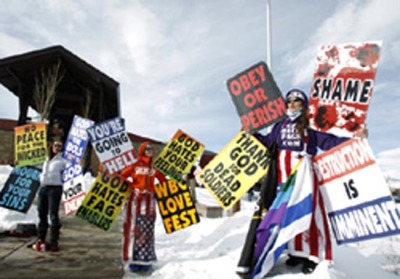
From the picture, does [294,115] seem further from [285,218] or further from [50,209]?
[50,209]

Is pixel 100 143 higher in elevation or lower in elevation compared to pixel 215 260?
higher

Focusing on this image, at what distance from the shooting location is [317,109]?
3234 millimetres

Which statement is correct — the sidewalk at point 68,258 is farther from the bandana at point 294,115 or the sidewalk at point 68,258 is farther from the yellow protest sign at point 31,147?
the bandana at point 294,115

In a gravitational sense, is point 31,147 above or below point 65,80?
below

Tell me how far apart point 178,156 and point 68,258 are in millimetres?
2151

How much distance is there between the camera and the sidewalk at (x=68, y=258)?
375 centimetres

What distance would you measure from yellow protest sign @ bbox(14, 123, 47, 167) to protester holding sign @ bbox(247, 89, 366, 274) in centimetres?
445

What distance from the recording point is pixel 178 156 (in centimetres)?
488

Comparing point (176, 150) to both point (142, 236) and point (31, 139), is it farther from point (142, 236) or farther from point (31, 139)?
point (31, 139)

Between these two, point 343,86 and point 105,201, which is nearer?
point 343,86

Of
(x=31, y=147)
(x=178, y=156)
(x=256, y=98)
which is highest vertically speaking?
(x=31, y=147)

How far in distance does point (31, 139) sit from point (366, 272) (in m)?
5.89

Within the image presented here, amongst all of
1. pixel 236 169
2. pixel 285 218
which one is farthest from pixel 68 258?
pixel 285 218

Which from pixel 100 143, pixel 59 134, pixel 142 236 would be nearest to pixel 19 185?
pixel 100 143
